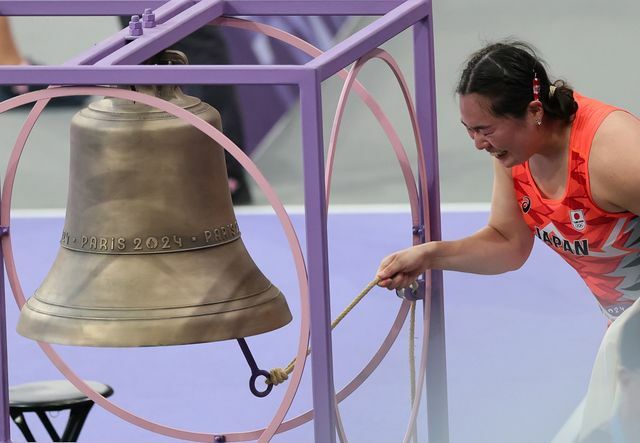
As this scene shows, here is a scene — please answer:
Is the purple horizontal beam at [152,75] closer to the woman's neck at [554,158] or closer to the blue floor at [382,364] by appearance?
the woman's neck at [554,158]

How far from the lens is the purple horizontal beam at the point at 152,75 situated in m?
2.12

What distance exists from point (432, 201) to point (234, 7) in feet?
1.79

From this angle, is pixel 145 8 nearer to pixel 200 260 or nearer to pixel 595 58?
pixel 200 260

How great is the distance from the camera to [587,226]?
2738 millimetres

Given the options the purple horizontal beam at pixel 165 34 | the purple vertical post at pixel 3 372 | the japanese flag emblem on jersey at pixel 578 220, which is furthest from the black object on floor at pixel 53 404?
the japanese flag emblem on jersey at pixel 578 220

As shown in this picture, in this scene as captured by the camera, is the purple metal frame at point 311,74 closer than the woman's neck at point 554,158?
Yes

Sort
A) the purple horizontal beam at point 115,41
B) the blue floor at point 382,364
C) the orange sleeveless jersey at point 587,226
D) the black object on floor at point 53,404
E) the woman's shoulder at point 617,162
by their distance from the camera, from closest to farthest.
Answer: the purple horizontal beam at point 115,41 < the woman's shoulder at point 617,162 < the orange sleeveless jersey at point 587,226 < the black object on floor at point 53,404 < the blue floor at point 382,364

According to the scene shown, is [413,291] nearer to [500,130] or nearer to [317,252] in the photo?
[500,130]

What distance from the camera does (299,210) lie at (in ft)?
21.6

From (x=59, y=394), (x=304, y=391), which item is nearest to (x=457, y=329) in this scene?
(x=304, y=391)

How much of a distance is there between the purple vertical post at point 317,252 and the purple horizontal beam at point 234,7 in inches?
20.3

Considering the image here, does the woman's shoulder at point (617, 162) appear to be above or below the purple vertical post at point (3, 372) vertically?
above

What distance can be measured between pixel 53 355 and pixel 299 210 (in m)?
3.65

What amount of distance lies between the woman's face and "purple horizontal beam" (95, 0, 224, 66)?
1.67ft
